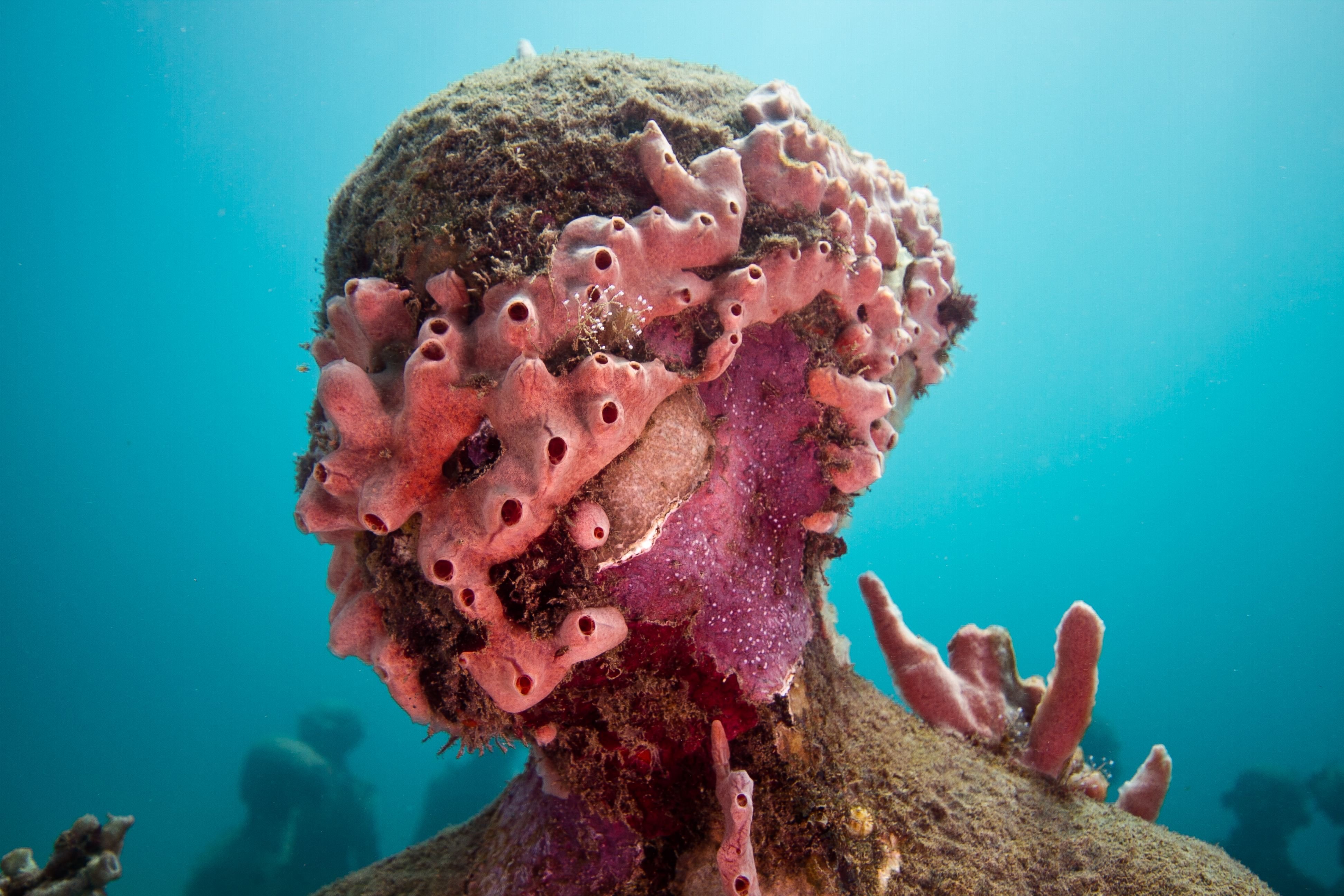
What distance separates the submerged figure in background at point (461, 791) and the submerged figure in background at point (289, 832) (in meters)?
1.68

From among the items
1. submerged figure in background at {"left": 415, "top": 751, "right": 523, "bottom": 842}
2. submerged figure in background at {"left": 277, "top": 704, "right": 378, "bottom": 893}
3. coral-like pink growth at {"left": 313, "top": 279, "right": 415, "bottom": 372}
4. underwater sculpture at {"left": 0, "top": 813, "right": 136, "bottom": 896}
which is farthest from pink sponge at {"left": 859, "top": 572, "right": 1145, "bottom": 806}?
submerged figure in background at {"left": 277, "top": 704, "right": 378, "bottom": 893}

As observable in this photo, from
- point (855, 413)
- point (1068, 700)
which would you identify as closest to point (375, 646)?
point (855, 413)

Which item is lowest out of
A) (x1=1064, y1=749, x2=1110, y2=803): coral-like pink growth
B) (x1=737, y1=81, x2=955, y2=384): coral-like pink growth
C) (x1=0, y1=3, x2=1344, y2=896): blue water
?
(x1=1064, y1=749, x2=1110, y2=803): coral-like pink growth

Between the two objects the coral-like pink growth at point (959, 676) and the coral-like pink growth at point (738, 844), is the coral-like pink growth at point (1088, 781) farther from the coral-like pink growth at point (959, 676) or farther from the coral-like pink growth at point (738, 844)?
the coral-like pink growth at point (738, 844)

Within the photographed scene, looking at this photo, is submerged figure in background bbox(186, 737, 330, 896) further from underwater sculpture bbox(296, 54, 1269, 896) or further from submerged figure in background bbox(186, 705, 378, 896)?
underwater sculpture bbox(296, 54, 1269, 896)

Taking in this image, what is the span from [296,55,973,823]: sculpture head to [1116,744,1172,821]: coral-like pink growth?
2.95 metres

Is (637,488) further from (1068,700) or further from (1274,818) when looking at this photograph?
(1274,818)

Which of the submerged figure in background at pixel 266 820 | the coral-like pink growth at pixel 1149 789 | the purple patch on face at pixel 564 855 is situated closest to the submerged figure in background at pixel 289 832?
the submerged figure in background at pixel 266 820

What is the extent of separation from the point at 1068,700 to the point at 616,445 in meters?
3.22

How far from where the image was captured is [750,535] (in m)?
2.50

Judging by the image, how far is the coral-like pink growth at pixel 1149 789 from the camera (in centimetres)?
383

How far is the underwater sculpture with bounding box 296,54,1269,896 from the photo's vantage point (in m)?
1.92

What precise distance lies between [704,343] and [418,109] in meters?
1.74

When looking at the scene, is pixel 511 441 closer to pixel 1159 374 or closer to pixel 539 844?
pixel 539 844
